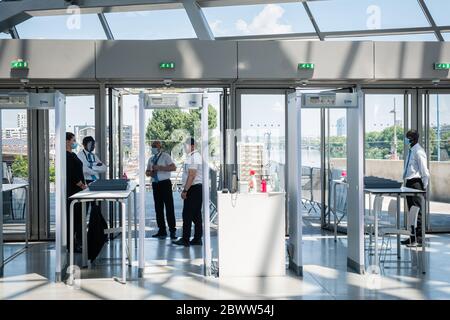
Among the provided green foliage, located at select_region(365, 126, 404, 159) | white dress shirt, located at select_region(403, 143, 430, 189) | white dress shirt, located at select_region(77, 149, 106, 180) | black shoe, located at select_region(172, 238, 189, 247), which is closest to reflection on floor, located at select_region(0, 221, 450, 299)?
black shoe, located at select_region(172, 238, 189, 247)

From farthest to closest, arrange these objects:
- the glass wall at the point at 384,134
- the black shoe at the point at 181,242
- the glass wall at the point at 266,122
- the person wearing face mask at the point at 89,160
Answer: the glass wall at the point at 384,134
the glass wall at the point at 266,122
the black shoe at the point at 181,242
the person wearing face mask at the point at 89,160

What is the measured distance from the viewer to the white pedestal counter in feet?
19.3

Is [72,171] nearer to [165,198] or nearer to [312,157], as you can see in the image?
[165,198]

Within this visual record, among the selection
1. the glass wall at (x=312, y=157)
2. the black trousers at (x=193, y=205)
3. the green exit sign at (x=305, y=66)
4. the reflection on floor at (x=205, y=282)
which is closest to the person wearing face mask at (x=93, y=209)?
the reflection on floor at (x=205, y=282)

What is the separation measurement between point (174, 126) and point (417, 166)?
12.4ft

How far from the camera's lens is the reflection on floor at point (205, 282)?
5.23 meters

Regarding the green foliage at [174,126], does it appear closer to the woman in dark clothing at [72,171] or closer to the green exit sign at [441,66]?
the woman in dark clothing at [72,171]

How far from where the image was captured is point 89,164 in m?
7.59

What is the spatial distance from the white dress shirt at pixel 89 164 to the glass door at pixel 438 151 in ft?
16.3

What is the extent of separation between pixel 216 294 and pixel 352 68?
376cm

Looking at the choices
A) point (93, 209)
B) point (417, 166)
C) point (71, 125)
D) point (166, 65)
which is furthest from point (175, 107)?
point (417, 166)

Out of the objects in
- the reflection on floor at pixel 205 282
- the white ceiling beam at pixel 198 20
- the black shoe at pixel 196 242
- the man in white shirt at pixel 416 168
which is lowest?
the reflection on floor at pixel 205 282

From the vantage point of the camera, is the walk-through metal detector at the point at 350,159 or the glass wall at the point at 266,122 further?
the glass wall at the point at 266,122

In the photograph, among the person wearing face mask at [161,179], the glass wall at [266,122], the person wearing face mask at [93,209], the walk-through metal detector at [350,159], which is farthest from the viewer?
the glass wall at [266,122]
